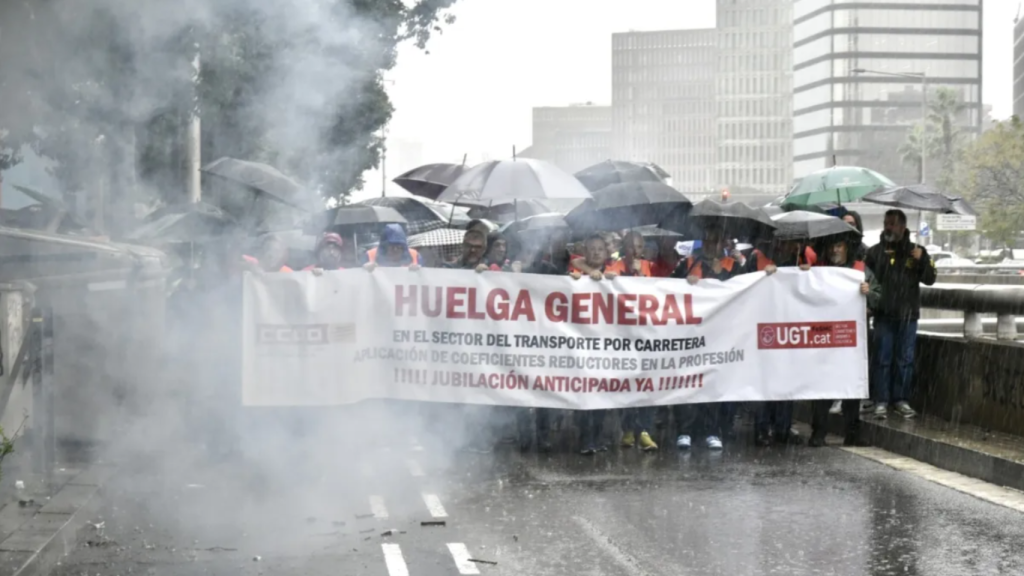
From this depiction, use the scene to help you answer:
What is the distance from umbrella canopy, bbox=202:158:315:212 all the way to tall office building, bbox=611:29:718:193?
84.9 feet

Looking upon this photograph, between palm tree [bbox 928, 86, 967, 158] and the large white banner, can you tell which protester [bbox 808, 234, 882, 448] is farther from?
palm tree [bbox 928, 86, 967, 158]

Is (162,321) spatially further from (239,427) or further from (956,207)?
(956,207)

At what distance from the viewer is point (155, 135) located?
45.1 feet

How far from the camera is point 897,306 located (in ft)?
35.8

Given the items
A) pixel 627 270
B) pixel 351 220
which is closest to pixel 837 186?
pixel 627 270

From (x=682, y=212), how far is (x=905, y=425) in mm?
2595

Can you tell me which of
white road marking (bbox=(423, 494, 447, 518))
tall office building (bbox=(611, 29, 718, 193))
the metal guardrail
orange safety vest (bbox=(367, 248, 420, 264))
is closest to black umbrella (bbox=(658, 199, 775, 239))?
the metal guardrail

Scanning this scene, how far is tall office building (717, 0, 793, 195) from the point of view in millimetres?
130500

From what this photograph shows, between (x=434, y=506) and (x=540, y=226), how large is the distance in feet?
15.2

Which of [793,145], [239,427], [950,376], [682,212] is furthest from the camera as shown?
[793,145]

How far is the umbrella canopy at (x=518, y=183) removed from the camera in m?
11.9

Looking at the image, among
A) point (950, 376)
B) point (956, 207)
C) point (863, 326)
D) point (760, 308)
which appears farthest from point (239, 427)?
point (956, 207)

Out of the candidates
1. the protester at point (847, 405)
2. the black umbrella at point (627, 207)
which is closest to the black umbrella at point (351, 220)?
the black umbrella at point (627, 207)

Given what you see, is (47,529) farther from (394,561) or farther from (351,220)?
(351,220)
